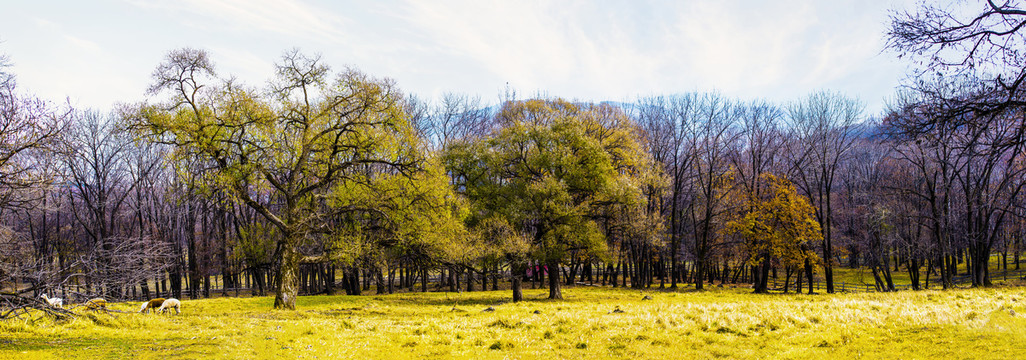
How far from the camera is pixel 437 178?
26547mm

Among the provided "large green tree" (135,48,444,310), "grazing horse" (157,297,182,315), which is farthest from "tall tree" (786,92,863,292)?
"grazing horse" (157,297,182,315)

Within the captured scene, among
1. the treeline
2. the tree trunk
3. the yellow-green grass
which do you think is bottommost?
the tree trunk

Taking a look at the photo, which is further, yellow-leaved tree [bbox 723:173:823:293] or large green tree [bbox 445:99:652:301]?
yellow-leaved tree [bbox 723:173:823:293]

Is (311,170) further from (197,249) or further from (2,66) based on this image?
(197,249)

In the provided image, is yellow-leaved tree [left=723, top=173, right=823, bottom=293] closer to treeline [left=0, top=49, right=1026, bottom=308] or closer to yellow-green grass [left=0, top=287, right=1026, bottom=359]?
treeline [left=0, top=49, right=1026, bottom=308]

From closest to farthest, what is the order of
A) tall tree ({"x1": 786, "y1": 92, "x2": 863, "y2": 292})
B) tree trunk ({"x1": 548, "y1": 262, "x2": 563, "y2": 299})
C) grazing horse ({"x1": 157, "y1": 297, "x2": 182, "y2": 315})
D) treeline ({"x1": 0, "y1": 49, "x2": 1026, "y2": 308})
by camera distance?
treeline ({"x1": 0, "y1": 49, "x2": 1026, "y2": 308}) < grazing horse ({"x1": 157, "y1": 297, "x2": 182, "y2": 315}) < tree trunk ({"x1": 548, "y1": 262, "x2": 563, "y2": 299}) < tall tree ({"x1": 786, "y1": 92, "x2": 863, "y2": 292})

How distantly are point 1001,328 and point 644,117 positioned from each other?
52156 mm

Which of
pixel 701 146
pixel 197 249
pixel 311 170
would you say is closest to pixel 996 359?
pixel 311 170

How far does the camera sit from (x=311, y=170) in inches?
976

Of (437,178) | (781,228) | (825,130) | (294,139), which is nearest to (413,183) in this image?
(437,178)

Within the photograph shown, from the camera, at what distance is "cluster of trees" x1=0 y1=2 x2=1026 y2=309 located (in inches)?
495

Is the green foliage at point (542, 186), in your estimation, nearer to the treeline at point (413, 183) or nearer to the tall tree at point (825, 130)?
the treeline at point (413, 183)

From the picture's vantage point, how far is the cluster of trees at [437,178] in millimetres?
12578

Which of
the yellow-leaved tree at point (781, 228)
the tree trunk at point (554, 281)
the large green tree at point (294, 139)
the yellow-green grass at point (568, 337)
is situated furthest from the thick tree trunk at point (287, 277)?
the yellow-leaved tree at point (781, 228)
